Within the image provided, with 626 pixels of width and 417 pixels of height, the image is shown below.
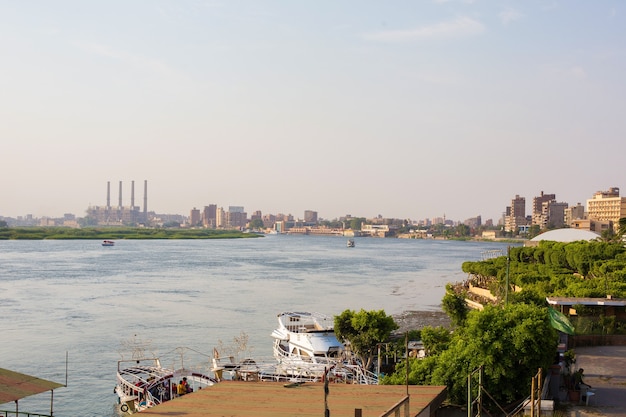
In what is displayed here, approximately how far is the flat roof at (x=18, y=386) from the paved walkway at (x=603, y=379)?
43.0ft

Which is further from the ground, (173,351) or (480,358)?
(480,358)

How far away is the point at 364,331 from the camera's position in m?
30.1

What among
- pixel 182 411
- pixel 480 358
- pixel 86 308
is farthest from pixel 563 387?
pixel 86 308

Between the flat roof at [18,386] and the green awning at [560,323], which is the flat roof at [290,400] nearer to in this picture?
the flat roof at [18,386]

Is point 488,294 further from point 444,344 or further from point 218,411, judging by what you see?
point 218,411

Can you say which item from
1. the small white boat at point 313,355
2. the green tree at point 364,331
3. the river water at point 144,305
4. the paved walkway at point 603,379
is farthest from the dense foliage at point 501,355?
the river water at point 144,305

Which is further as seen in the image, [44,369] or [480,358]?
[44,369]

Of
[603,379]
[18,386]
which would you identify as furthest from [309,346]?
[18,386]

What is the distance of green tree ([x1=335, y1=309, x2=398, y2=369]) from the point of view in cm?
2975

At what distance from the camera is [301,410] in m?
12.2

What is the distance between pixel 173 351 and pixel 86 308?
20432 mm

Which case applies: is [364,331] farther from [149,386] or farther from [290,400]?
[290,400]

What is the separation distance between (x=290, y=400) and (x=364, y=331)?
1737cm

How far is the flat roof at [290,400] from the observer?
12016mm
